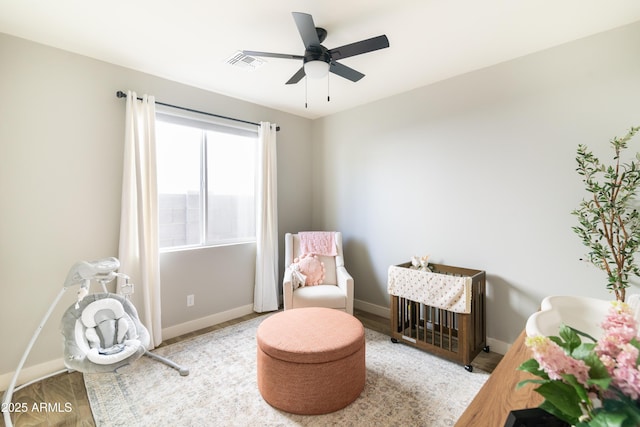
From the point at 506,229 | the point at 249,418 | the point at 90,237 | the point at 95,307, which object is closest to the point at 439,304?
the point at 506,229

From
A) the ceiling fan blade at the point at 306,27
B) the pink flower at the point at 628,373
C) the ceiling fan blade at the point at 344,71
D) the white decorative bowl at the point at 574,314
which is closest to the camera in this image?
the pink flower at the point at 628,373

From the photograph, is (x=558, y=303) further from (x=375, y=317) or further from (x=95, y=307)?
(x=95, y=307)

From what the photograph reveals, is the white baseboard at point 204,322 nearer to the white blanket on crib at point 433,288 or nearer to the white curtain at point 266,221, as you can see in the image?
the white curtain at point 266,221

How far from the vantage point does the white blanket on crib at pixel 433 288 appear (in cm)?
238

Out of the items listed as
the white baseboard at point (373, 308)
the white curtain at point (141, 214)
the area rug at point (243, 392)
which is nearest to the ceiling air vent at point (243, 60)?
the white curtain at point (141, 214)

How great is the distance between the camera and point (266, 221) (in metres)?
3.60

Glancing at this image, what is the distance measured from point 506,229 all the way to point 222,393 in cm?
261

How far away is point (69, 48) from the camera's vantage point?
235cm

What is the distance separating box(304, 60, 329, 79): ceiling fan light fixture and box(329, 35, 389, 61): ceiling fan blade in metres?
0.08

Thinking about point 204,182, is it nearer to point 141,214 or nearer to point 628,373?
point 141,214

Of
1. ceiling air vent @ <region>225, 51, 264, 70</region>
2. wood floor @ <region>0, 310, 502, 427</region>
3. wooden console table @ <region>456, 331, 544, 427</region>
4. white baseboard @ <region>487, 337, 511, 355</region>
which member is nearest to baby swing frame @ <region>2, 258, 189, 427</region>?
wood floor @ <region>0, 310, 502, 427</region>

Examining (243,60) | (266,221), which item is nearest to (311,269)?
(266,221)

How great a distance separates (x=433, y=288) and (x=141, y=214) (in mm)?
2665

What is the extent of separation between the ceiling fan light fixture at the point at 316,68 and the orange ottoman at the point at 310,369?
5.90 feet
